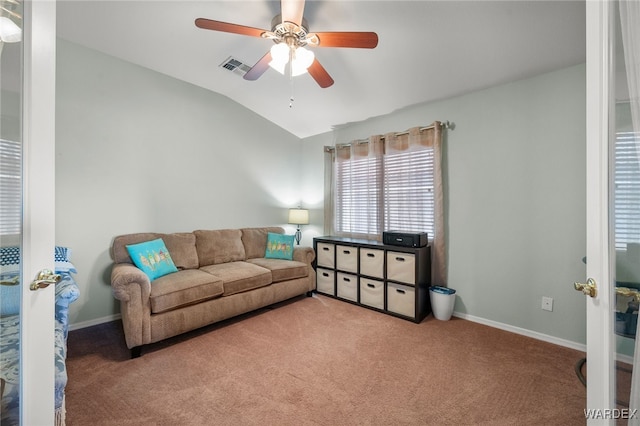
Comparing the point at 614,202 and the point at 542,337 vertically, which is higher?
Result: the point at 614,202

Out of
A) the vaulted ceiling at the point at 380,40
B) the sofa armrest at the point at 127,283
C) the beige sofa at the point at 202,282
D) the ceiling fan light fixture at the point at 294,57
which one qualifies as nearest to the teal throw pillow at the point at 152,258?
the beige sofa at the point at 202,282

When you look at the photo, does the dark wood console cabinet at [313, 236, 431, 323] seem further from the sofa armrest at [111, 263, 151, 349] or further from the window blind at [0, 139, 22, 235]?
the window blind at [0, 139, 22, 235]

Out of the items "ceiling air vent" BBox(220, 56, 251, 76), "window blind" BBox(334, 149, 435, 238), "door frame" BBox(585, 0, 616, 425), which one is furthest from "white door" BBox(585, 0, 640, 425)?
"ceiling air vent" BBox(220, 56, 251, 76)

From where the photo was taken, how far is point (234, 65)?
2811mm

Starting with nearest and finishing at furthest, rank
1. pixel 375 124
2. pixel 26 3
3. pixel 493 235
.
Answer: pixel 26 3 < pixel 493 235 < pixel 375 124

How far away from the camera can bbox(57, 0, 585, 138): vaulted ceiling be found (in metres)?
1.86

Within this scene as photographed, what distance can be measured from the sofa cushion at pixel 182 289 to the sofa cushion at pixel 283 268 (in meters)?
0.66

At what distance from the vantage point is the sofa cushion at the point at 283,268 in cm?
299

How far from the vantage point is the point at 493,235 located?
2572 mm

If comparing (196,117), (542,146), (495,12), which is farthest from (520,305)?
(196,117)

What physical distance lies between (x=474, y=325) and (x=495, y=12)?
8.80 ft

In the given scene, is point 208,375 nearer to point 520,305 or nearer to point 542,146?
point 520,305

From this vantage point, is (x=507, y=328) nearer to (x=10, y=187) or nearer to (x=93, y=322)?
(x=10, y=187)

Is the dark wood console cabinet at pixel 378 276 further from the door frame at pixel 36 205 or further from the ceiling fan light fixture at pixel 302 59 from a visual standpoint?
the door frame at pixel 36 205
